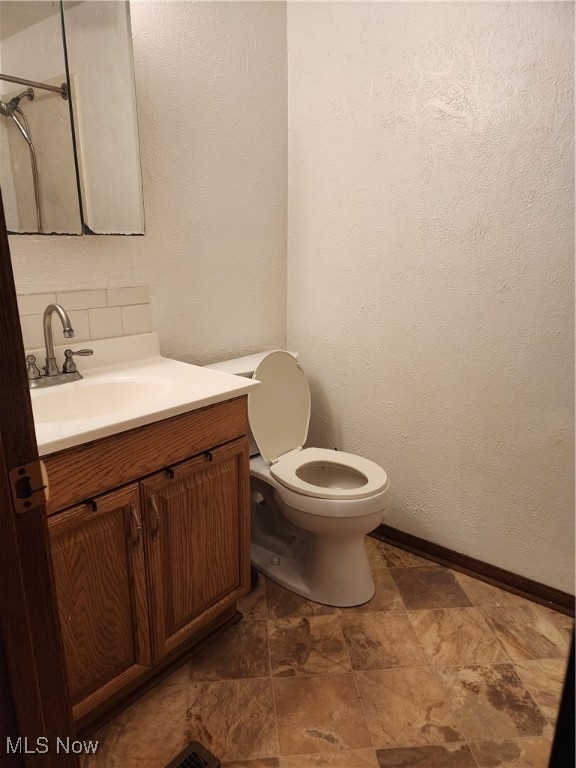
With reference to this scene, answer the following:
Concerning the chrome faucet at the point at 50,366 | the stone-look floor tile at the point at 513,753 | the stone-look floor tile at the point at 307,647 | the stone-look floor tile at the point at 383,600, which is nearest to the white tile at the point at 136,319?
the chrome faucet at the point at 50,366

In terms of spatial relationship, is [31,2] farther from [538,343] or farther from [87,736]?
[87,736]

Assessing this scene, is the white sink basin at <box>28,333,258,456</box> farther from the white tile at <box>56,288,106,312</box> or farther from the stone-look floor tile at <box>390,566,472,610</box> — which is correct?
the stone-look floor tile at <box>390,566,472,610</box>

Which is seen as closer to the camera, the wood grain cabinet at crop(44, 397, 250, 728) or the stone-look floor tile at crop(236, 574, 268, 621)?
the wood grain cabinet at crop(44, 397, 250, 728)

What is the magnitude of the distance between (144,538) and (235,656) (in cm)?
56

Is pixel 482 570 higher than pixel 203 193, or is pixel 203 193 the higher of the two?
pixel 203 193

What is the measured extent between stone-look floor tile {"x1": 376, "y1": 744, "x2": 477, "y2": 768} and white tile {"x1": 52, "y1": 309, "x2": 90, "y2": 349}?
4.52ft

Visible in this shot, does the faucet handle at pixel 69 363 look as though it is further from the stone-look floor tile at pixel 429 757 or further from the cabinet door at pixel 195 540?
the stone-look floor tile at pixel 429 757

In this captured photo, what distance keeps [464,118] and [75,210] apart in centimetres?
123

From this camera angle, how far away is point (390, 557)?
2.04 metres

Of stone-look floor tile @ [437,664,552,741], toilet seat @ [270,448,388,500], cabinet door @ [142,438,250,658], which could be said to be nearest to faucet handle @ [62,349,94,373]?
cabinet door @ [142,438,250,658]

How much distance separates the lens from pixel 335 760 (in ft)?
4.07

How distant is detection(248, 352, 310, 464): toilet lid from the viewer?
183 centimetres

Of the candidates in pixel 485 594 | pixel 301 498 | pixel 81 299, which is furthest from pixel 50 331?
pixel 485 594

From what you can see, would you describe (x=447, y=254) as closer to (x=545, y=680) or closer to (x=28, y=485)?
(x=545, y=680)
